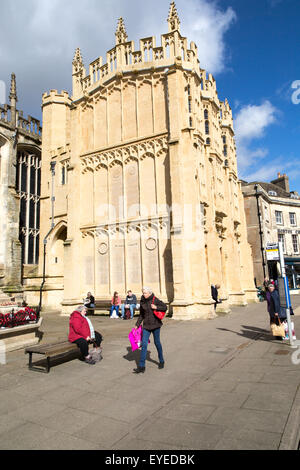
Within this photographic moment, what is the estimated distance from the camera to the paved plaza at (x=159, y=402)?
3.14 m

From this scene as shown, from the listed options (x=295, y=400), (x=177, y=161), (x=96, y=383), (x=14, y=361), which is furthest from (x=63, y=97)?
(x=295, y=400)

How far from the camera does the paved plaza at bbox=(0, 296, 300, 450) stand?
124 inches

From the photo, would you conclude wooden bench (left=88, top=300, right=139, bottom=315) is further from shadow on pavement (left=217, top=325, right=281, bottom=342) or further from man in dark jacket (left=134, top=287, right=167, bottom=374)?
man in dark jacket (left=134, top=287, right=167, bottom=374)

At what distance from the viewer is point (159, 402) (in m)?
4.23

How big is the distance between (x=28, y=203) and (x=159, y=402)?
1097 inches

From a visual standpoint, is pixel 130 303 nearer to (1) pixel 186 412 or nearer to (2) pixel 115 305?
(2) pixel 115 305

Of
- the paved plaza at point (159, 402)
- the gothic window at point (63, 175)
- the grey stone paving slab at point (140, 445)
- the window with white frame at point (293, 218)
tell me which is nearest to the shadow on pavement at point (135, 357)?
the paved plaza at point (159, 402)

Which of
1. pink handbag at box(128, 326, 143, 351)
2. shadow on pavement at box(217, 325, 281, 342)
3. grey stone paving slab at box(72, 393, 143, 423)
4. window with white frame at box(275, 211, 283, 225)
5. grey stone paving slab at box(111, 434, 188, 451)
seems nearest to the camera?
grey stone paving slab at box(111, 434, 188, 451)

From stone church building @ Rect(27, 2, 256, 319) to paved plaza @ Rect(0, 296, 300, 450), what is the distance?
23.4 feet

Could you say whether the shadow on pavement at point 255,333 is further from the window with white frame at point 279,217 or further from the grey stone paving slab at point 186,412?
the window with white frame at point 279,217

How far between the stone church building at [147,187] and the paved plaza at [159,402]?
→ 23.4 feet

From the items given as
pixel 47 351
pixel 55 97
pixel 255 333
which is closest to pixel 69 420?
pixel 47 351

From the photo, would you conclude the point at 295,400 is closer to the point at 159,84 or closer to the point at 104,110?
the point at 159,84

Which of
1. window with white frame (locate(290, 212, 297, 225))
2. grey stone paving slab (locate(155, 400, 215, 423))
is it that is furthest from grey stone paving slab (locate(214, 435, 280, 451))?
window with white frame (locate(290, 212, 297, 225))
